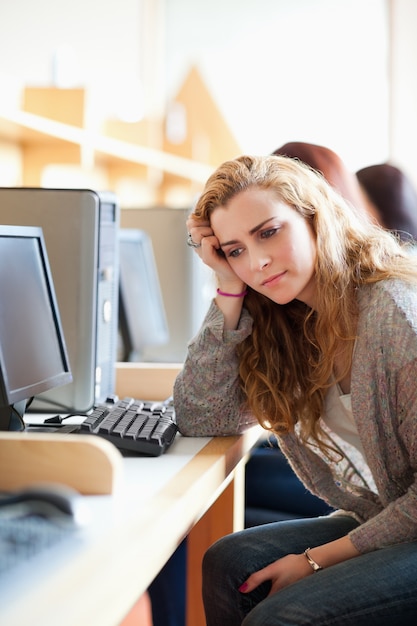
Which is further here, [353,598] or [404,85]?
[404,85]

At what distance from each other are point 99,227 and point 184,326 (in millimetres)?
1185

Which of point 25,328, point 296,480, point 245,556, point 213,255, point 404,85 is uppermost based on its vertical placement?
point 404,85

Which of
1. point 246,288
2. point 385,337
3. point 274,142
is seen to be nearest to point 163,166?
point 274,142

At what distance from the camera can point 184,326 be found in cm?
287

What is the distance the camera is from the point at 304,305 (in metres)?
1.55

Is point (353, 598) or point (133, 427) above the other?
point (133, 427)

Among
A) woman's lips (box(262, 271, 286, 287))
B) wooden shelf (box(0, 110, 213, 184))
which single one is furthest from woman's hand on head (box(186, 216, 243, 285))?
wooden shelf (box(0, 110, 213, 184))

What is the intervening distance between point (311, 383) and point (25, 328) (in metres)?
0.49

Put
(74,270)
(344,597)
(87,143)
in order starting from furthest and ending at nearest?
(87,143)
(74,270)
(344,597)

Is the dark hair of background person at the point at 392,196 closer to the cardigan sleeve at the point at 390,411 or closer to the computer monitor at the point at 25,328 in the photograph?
the cardigan sleeve at the point at 390,411

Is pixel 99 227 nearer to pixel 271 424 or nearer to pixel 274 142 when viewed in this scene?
pixel 271 424

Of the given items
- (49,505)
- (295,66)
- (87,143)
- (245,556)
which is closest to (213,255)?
(245,556)

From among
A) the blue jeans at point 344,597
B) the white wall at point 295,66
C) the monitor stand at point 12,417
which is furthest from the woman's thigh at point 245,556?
the white wall at point 295,66

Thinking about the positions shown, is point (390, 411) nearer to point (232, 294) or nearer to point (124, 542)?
point (232, 294)
